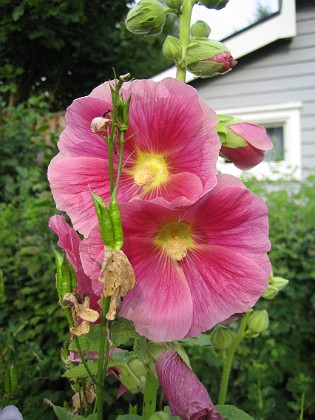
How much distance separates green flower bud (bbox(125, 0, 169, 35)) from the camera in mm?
586

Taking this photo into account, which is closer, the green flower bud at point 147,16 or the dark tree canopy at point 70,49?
the green flower bud at point 147,16

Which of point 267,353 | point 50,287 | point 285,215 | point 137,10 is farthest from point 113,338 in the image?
point 285,215

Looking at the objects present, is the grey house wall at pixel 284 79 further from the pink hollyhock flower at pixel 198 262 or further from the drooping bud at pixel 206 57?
the pink hollyhock flower at pixel 198 262

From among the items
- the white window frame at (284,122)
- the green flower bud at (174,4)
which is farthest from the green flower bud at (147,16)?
the white window frame at (284,122)

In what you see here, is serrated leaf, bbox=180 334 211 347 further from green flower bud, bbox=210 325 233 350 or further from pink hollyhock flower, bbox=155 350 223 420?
pink hollyhock flower, bbox=155 350 223 420

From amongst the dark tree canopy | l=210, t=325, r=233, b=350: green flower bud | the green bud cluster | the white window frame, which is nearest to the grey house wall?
the white window frame

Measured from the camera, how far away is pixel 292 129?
12.5ft

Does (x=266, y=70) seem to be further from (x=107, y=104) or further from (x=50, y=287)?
(x=107, y=104)

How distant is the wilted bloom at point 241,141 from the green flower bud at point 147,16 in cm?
15

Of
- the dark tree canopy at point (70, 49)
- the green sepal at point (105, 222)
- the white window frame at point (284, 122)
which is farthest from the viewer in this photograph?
the dark tree canopy at point (70, 49)

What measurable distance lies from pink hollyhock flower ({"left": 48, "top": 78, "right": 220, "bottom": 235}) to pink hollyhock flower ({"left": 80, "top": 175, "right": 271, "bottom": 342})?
1.0 inches

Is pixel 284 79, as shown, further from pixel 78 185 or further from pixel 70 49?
pixel 70 49

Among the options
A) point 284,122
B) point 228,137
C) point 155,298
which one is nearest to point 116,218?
point 155,298

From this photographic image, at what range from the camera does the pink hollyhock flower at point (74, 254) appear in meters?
0.45
